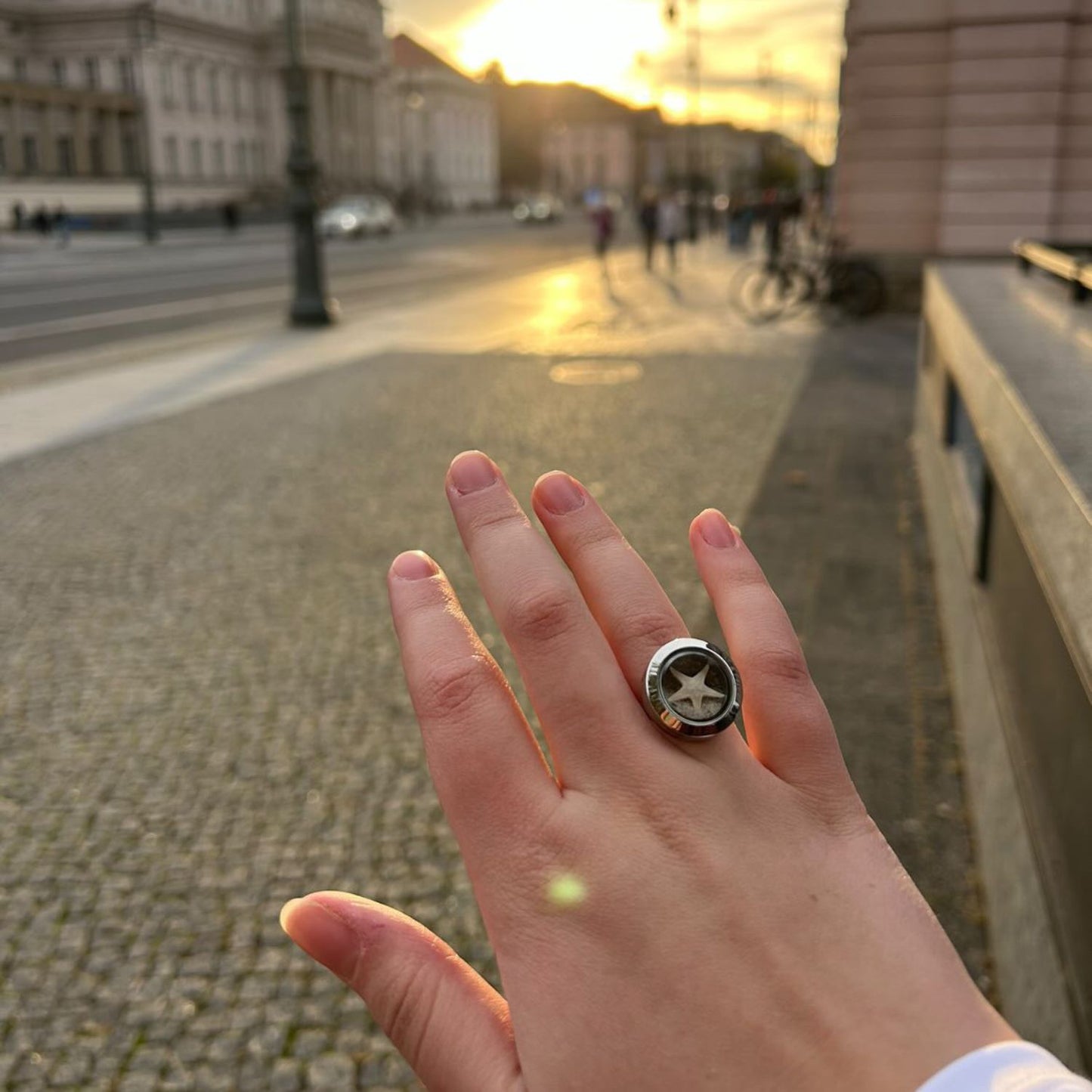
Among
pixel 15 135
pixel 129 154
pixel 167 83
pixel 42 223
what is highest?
pixel 167 83

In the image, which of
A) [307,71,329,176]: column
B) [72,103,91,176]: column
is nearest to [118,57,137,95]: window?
[72,103,91,176]: column

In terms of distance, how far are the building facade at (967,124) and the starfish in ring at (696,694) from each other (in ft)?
57.2

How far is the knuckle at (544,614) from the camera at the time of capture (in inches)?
43.6

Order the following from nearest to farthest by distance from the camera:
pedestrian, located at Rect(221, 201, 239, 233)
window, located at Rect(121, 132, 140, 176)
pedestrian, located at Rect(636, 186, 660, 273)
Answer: pedestrian, located at Rect(636, 186, 660, 273), pedestrian, located at Rect(221, 201, 239, 233), window, located at Rect(121, 132, 140, 176)

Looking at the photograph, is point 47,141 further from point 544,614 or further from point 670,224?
point 544,614

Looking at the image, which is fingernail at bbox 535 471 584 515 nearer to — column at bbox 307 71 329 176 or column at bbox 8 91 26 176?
column at bbox 8 91 26 176

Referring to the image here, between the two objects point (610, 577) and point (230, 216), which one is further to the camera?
point (230, 216)

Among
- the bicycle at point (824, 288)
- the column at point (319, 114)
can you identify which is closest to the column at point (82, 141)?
the column at point (319, 114)

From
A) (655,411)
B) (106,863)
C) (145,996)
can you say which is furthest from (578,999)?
(655,411)

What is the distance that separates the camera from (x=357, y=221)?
5284cm

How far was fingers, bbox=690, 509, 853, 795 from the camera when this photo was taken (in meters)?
1.10

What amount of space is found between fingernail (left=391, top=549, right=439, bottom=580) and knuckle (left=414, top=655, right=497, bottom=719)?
0.35 ft

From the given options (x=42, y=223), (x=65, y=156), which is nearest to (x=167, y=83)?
(x=65, y=156)

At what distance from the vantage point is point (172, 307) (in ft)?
69.6
